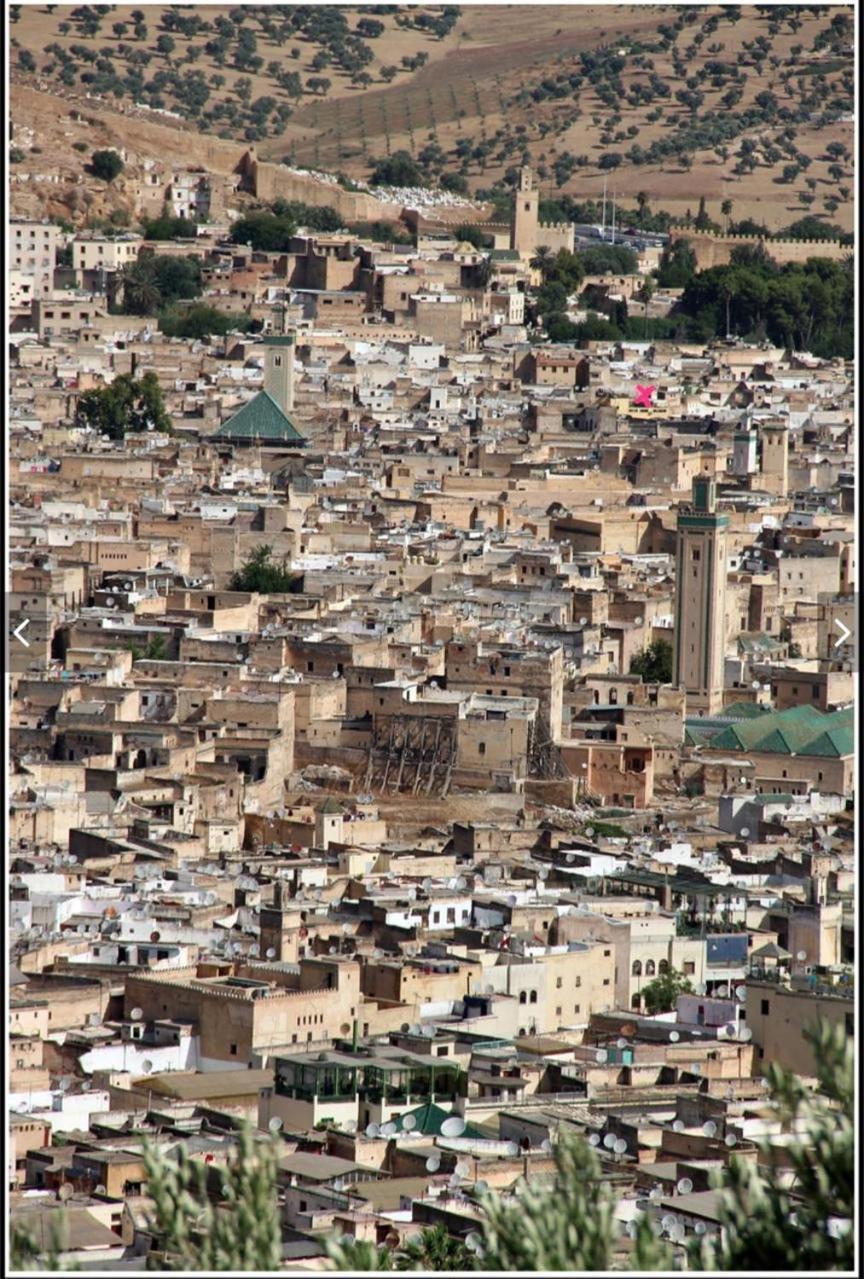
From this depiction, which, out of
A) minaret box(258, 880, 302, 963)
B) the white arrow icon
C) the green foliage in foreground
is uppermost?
the white arrow icon

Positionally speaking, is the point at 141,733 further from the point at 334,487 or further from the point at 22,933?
the point at 334,487

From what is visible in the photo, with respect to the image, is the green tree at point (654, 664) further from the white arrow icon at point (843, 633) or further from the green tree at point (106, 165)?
the green tree at point (106, 165)

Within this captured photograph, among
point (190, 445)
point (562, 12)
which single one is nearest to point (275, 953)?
point (190, 445)

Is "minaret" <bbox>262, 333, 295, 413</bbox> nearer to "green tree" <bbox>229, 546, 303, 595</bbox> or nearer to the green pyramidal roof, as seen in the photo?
the green pyramidal roof

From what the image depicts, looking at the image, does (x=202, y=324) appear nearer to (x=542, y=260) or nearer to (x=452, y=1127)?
(x=542, y=260)

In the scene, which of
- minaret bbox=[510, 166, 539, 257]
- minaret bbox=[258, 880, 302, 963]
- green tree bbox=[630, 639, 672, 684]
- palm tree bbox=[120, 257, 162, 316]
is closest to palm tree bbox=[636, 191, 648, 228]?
minaret bbox=[510, 166, 539, 257]

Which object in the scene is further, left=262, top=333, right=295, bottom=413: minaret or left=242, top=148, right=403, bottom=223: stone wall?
left=242, top=148, right=403, bottom=223: stone wall

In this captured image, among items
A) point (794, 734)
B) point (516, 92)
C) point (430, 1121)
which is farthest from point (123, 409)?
point (516, 92)

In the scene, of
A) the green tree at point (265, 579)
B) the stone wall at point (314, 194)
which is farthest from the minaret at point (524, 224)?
the green tree at point (265, 579)
